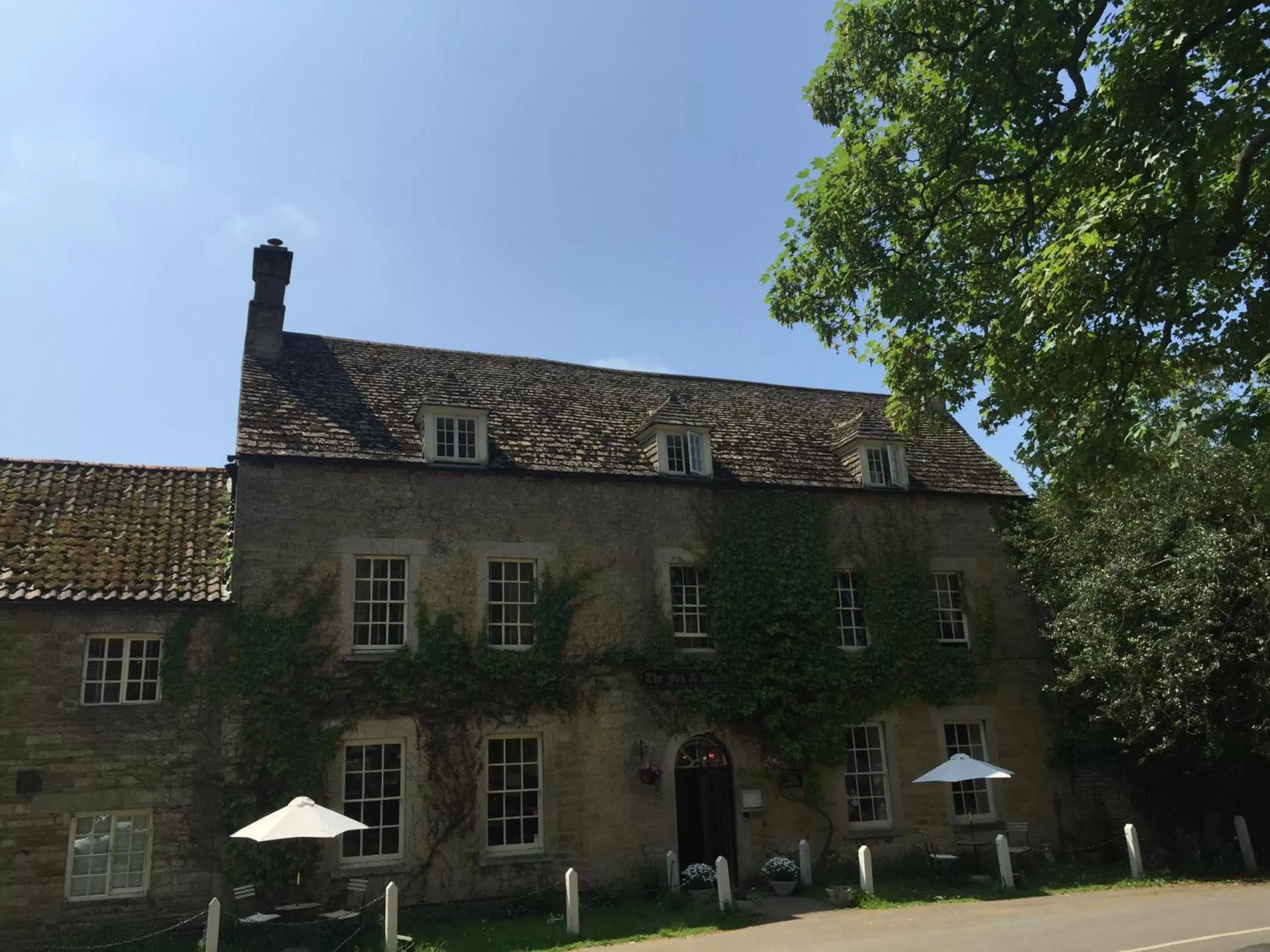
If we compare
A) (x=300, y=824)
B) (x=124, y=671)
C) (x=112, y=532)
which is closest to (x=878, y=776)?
(x=300, y=824)

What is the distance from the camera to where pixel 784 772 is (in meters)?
19.4

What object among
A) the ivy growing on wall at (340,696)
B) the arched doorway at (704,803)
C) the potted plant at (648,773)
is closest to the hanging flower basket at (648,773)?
the potted plant at (648,773)

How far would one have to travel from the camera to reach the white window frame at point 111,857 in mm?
14945

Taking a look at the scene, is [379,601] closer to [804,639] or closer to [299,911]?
[299,911]

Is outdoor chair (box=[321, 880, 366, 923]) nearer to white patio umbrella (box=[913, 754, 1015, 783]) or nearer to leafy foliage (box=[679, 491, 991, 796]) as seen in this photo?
leafy foliage (box=[679, 491, 991, 796])

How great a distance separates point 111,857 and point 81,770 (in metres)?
1.47

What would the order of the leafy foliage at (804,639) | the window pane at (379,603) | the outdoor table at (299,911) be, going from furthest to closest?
the leafy foliage at (804,639), the window pane at (379,603), the outdoor table at (299,911)

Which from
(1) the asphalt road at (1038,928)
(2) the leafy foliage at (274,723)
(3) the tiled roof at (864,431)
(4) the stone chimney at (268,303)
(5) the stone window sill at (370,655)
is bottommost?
(1) the asphalt road at (1038,928)

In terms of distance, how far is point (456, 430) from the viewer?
19.4 meters

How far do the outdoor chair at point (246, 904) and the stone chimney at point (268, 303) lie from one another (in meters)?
10.5

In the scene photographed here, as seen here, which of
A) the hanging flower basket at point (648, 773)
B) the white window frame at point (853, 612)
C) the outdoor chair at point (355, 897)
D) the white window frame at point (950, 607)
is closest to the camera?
the outdoor chair at point (355, 897)

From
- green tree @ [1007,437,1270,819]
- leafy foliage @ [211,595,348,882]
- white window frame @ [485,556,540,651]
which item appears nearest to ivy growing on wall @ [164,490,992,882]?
leafy foliage @ [211,595,348,882]

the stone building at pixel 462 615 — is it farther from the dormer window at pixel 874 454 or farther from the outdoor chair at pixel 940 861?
the outdoor chair at pixel 940 861

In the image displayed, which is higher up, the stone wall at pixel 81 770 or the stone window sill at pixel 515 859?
the stone wall at pixel 81 770
